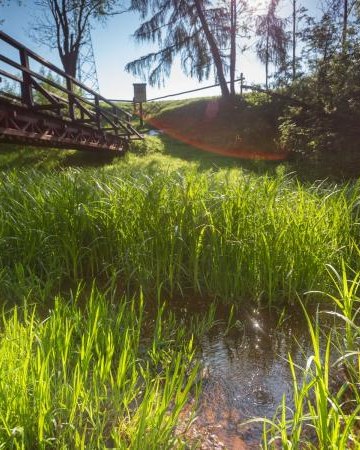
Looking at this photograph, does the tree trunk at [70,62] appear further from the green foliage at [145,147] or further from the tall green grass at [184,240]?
the tall green grass at [184,240]

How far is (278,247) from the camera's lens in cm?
270

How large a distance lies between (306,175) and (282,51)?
13485mm

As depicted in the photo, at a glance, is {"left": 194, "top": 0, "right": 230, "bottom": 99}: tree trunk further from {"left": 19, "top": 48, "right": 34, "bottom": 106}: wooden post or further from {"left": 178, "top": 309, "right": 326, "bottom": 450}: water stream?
{"left": 178, "top": 309, "right": 326, "bottom": 450}: water stream

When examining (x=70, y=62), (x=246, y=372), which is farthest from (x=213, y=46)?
(x=246, y=372)

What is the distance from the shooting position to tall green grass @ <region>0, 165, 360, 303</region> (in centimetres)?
270

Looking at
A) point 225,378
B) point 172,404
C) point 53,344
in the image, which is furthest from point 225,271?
point 53,344

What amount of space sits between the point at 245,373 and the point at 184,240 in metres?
1.24

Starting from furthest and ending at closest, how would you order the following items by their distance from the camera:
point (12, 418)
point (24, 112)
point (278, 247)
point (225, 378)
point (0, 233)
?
point (24, 112), point (0, 233), point (278, 247), point (225, 378), point (12, 418)

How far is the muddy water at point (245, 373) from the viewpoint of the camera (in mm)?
1544

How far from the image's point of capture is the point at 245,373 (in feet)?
6.42

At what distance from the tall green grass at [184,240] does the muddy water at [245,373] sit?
0.98ft

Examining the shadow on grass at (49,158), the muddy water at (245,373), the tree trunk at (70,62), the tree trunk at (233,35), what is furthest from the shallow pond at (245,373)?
the tree trunk at (70,62)

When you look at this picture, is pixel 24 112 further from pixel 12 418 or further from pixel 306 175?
pixel 12 418

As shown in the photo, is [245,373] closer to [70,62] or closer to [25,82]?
[25,82]
